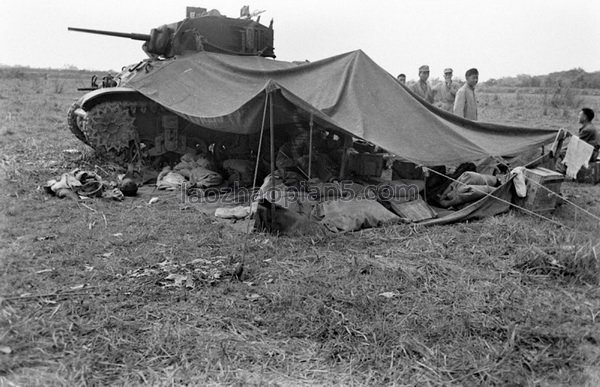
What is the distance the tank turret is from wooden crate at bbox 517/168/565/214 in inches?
228

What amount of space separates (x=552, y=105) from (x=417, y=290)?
68.3ft

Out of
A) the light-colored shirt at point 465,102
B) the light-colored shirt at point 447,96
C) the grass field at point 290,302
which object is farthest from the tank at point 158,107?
the light-colored shirt at point 447,96

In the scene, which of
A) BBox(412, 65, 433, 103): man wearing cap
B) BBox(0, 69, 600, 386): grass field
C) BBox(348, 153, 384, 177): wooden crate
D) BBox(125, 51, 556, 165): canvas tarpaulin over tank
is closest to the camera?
BBox(0, 69, 600, 386): grass field

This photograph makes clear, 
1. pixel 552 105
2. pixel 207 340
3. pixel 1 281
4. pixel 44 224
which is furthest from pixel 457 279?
pixel 552 105

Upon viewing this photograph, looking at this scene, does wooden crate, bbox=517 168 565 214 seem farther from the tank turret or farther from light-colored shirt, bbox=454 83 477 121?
the tank turret

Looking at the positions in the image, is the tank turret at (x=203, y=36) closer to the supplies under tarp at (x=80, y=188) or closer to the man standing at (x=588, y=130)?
the supplies under tarp at (x=80, y=188)

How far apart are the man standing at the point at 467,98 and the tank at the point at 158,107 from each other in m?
3.85

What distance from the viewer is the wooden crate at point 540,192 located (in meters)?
6.18

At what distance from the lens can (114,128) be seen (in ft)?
27.7

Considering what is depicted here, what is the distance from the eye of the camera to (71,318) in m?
3.50

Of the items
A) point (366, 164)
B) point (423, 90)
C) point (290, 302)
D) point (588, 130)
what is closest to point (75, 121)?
point (366, 164)

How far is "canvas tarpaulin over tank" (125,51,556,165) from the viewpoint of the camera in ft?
19.3

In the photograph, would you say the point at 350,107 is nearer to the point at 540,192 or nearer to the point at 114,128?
the point at 540,192

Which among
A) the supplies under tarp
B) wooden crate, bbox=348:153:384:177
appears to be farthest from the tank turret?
wooden crate, bbox=348:153:384:177
